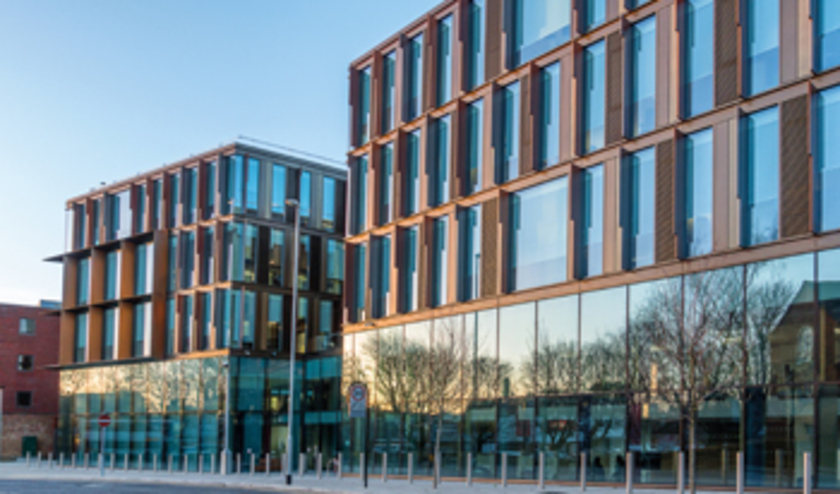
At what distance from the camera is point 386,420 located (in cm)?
4034

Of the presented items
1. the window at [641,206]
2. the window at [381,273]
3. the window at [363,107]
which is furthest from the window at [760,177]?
the window at [363,107]

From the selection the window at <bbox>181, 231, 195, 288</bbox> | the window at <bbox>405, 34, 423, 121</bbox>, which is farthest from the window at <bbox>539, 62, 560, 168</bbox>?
the window at <bbox>181, 231, 195, 288</bbox>

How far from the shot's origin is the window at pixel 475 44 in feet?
120

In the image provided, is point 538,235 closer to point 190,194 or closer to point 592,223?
point 592,223

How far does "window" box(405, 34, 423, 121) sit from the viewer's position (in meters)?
40.1

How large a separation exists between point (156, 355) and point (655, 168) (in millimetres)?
35178

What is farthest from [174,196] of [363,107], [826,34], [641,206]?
[826,34]

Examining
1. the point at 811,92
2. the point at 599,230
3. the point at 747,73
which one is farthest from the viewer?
the point at 599,230

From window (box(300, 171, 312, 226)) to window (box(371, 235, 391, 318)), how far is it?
13470 millimetres

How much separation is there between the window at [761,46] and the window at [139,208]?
40862 mm

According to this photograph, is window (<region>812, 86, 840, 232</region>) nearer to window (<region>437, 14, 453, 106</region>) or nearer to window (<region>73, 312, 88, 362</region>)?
window (<region>437, 14, 453, 106</region>)

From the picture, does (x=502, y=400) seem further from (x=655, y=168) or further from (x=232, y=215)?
(x=232, y=215)

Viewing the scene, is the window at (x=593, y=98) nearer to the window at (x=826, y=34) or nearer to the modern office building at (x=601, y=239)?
the modern office building at (x=601, y=239)

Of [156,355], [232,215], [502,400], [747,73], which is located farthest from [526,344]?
[156,355]
